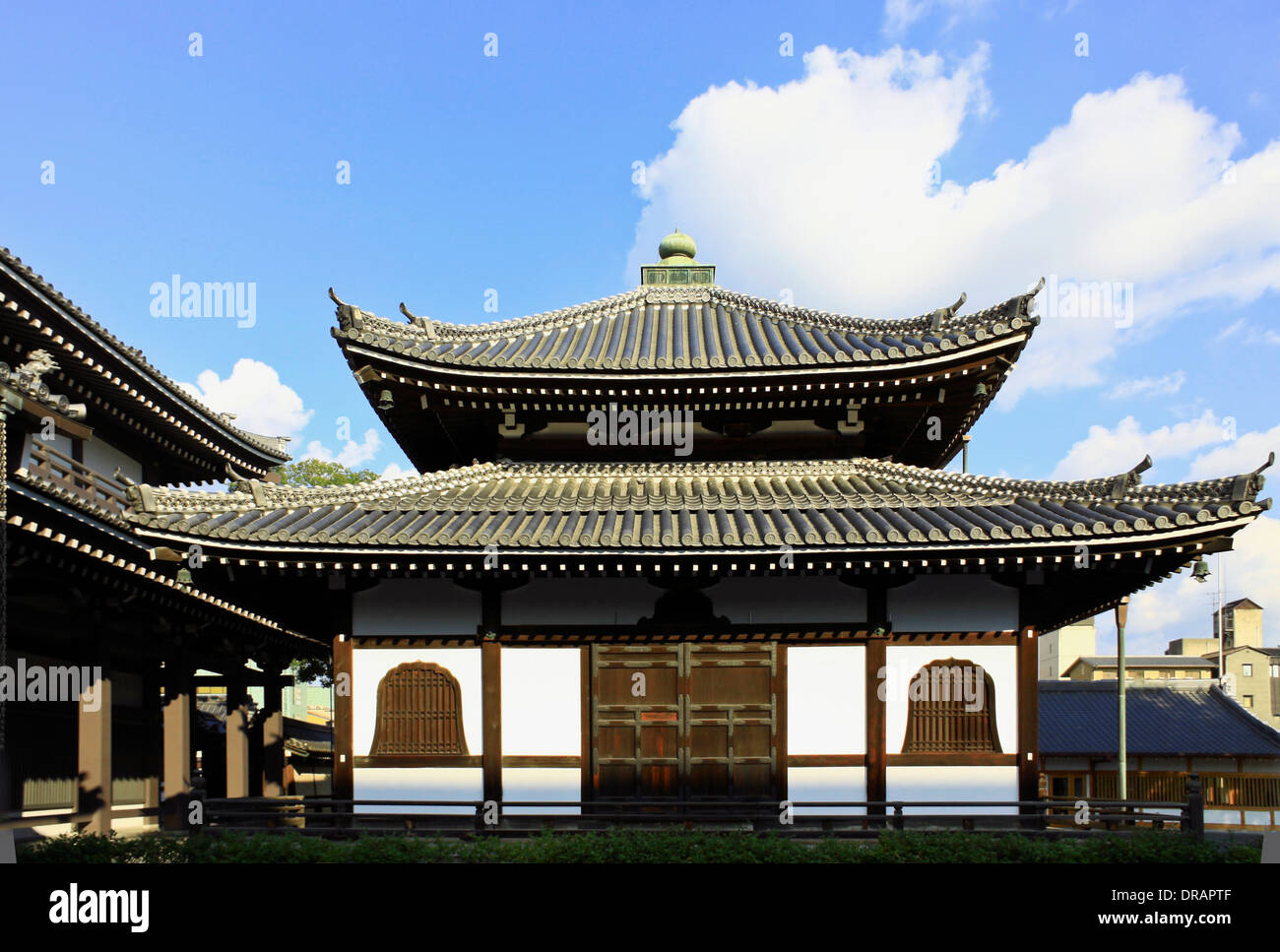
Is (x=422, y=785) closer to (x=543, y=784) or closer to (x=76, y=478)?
(x=543, y=784)

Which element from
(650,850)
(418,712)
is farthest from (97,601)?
(650,850)

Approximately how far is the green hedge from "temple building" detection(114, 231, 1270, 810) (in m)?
2.32

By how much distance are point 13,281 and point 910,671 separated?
16.1 meters

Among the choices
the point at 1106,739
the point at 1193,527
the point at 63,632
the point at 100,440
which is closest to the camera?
the point at 1193,527

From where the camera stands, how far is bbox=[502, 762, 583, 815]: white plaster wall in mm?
12531

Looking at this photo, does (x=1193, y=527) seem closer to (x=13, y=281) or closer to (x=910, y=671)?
(x=910, y=671)

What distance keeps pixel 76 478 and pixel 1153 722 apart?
139 ft

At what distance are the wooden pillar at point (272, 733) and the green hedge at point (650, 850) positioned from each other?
611 inches

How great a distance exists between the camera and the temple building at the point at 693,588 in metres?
11.5

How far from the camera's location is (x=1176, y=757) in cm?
3606

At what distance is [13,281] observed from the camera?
14.2 meters

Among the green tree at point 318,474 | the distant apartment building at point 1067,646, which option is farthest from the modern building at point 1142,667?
the green tree at point 318,474
